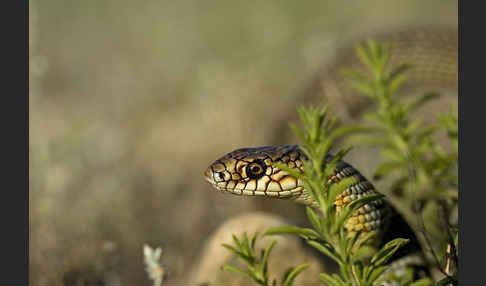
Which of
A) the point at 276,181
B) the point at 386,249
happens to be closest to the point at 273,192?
the point at 276,181

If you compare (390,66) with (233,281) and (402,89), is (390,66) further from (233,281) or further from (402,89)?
(233,281)

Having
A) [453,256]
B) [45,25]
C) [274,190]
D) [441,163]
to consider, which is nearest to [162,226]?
[274,190]

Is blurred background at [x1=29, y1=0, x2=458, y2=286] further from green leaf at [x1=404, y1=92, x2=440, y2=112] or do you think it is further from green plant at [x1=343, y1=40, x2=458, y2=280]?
green leaf at [x1=404, y1=92, x2=440, y2=112]

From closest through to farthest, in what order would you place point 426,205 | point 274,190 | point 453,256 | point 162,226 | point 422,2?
point 453,256, point 274,190, point 426,205, point 162,226, point 422,2

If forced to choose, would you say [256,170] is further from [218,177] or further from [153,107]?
[153,107]

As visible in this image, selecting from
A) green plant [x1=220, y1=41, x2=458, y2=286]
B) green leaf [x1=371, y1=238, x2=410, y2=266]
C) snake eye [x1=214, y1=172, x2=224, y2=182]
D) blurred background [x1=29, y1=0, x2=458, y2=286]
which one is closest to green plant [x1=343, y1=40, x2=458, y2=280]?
green plant [x1=220, y1=41, x2=458, y2=286]

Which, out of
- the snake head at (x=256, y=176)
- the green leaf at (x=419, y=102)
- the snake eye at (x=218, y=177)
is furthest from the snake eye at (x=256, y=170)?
the green leaf at (x=419, y=102)
